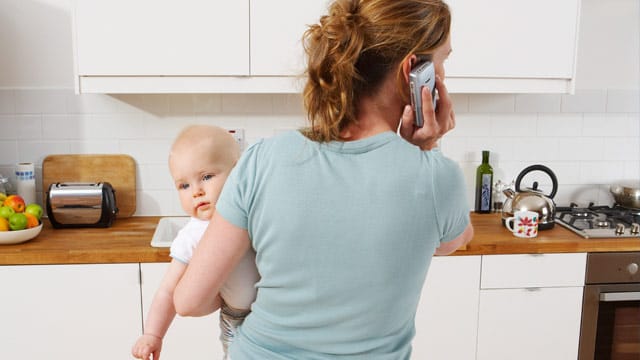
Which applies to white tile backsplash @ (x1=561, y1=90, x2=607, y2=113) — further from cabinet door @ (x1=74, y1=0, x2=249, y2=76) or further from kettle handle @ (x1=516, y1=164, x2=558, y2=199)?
cabinet door @ (x1=74, y1=0, x2=249, y2=76)

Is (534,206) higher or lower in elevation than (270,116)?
lower

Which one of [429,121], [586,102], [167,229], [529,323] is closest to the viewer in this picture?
[429,121]

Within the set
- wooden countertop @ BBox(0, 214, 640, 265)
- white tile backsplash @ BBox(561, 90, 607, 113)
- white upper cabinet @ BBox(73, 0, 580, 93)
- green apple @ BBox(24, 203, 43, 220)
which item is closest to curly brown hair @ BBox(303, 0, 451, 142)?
white upper cabinet @ BBox(73, 0, 580, 93)

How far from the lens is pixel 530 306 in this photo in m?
2.58

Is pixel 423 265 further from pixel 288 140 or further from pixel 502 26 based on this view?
pixel 502 26

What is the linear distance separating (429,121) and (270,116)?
1906 millimetres

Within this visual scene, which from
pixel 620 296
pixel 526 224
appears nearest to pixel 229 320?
pixel 526 224

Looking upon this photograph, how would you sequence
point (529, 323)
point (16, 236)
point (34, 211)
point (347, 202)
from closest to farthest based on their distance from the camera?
point (347, 202) → point (16, 236) → point (34, 211) → point (529, 323)

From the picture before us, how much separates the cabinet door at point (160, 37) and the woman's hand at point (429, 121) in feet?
4.72

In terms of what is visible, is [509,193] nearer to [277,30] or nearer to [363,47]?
[277,30]

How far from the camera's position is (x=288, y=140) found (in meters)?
0.99

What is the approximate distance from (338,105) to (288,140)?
9 centimetres

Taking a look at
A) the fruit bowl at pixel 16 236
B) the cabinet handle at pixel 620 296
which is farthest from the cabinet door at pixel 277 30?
the cabinet handle at pixel 620 296

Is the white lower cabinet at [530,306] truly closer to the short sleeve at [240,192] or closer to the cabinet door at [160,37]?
the cabinet door at [160,37]
